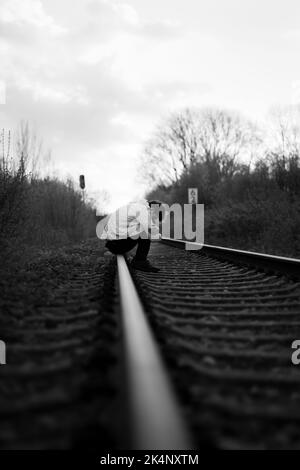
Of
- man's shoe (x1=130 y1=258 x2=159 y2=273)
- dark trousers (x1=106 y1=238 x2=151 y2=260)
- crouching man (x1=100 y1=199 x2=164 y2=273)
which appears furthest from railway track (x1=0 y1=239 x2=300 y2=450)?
dark trousers (x1=106 y1=238 x2=151 y2=260)

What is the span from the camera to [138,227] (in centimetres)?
582

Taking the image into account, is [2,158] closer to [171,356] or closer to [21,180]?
[21,180]

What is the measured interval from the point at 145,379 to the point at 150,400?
132 mm

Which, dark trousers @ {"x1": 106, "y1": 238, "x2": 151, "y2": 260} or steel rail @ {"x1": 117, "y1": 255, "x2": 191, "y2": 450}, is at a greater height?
dark trousers @ {"x1": 106, "y1": 238, "x2": 151, "y2": 260}

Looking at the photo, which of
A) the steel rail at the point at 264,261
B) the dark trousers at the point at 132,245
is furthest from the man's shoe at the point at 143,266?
the steel rail at the point at 264,261

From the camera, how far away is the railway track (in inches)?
39.5

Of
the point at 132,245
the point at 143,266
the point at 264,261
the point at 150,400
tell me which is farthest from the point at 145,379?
the point at 132,245

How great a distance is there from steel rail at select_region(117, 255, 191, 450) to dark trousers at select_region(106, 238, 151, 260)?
422 cm

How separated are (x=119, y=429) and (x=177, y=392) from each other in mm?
261

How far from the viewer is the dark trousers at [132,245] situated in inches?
231

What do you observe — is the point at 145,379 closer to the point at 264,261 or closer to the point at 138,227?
the point at 264,261

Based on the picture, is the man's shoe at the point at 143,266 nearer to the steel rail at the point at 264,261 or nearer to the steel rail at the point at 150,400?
the steel rail at the point at 264,261

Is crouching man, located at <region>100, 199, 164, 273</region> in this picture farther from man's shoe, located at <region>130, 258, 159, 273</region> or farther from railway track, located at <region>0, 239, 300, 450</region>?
railway track, located at <region>0, 239, 300, 450</region>
